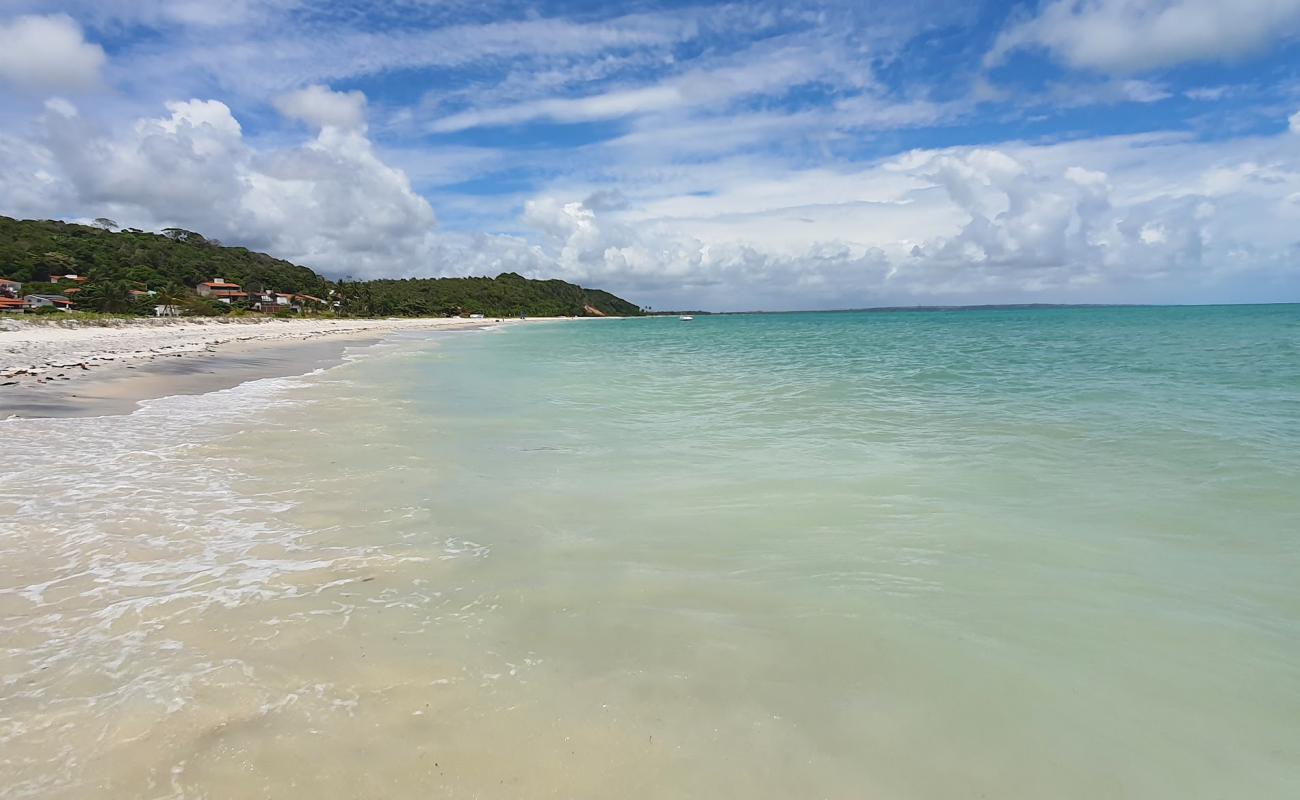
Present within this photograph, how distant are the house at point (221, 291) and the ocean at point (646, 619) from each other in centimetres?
10672

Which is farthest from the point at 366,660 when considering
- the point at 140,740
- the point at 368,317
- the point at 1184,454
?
the point at 368,317

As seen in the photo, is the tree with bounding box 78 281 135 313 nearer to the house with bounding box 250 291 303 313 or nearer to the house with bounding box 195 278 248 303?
the house with bounding box 250 291 303 313

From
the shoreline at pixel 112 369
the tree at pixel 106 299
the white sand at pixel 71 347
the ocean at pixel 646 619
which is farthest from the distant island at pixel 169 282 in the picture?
the ocean at pixel 646 619

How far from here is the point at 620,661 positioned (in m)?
3.69

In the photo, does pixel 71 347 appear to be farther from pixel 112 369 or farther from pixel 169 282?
pixel 169 282

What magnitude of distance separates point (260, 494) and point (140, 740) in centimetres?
432

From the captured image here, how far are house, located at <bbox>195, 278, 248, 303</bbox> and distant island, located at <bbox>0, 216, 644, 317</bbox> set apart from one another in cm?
15

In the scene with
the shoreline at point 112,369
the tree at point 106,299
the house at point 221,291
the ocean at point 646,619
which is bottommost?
the ocean at point 646,619

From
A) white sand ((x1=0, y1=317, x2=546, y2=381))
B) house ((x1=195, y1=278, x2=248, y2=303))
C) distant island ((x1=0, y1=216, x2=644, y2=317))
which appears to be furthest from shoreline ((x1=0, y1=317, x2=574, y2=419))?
house ((x1=195, y1=278, x2=248, y2=303))

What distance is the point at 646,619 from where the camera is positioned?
165 inches

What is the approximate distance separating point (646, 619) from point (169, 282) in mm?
109123

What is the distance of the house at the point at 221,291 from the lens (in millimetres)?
98819

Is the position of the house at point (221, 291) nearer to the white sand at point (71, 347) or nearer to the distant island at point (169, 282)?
the distant island at point (169, 282)

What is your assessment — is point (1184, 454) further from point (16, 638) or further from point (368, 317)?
point (368, 317)
